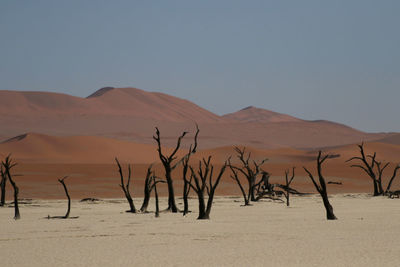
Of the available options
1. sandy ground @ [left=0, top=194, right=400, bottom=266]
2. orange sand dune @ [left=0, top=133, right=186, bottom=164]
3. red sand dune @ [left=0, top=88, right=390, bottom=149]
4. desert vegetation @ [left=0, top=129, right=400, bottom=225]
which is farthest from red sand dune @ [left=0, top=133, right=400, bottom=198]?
red sand dune @ [left=0, top=88, right=390, bottom=149]

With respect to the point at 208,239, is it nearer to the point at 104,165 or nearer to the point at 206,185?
the point at 206,185

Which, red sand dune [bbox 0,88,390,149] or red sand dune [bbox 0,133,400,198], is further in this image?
red sand dune [bbox 0,88,390,149]

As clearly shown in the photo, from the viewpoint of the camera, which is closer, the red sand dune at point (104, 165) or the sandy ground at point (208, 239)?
the sandy ground at point (208, 239)

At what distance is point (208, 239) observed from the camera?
16.7 metres

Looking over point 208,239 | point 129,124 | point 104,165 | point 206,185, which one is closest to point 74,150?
point 104,165

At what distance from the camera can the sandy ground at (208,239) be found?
1315 cm

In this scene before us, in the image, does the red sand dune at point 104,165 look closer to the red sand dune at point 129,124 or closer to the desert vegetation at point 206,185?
the desert vegetation at point 206,185

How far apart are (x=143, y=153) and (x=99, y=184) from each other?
33.7 meters

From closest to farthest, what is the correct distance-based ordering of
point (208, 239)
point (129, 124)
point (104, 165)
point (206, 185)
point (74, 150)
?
point (208, 239) < point (206, 185) < point (104, 165) < point (74, 150) < point (129, 124)

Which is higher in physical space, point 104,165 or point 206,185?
point 104,165

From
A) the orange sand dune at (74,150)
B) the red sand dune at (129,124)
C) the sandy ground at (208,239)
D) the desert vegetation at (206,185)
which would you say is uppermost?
the red sand dune at (129,124)

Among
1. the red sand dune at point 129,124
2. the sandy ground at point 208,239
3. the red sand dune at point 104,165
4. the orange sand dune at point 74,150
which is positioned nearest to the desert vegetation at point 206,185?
the sandy ground at point 208,239

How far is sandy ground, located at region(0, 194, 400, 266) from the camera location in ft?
43.1

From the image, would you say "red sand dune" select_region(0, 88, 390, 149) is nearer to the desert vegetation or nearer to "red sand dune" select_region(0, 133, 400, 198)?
"red sand dune" select_region(0, 133, 400, 198)
